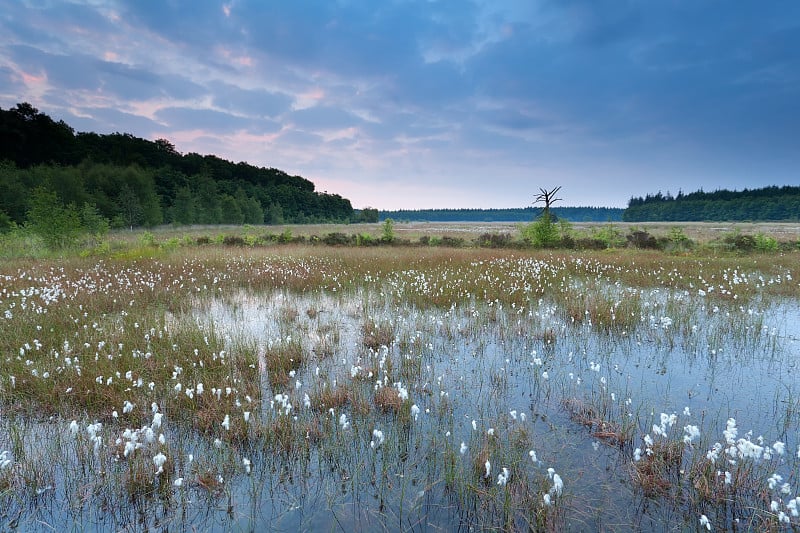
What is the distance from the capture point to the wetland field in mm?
3234

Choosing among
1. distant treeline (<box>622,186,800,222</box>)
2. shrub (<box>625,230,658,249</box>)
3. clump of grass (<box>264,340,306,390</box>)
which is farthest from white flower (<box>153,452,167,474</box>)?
distant treeline (<box>622,186,800,222</box>)

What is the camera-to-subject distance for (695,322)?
846 centimetres

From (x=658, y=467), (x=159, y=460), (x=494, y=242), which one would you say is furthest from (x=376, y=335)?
(x=494, y=242)

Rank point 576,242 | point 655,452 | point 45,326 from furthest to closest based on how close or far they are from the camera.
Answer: point 576,242 → point 45,326 → point 655,452

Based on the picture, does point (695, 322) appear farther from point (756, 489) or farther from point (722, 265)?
point (722, 265)

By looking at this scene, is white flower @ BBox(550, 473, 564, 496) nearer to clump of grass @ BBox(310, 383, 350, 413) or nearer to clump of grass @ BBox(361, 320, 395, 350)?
clump of grass @ BBox(310, 383, 350, 413)

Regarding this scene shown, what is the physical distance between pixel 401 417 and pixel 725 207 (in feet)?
499

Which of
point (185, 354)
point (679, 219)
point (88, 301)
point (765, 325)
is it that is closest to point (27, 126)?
point (88, 301)

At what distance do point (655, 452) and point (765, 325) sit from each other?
7541mm

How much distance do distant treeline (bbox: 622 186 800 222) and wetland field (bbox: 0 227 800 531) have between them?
13241cm

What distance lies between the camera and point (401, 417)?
15.4ft

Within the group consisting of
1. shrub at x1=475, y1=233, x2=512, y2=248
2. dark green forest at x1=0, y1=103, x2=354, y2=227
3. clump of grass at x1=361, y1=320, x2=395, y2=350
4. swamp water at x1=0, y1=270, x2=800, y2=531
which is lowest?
swamp water at x1=0, y1=270, x2=800, y2=531

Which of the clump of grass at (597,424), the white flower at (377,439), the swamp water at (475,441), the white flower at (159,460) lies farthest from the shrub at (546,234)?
the white flower at (159,460)

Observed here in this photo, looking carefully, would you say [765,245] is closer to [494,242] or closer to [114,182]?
[494,242]
